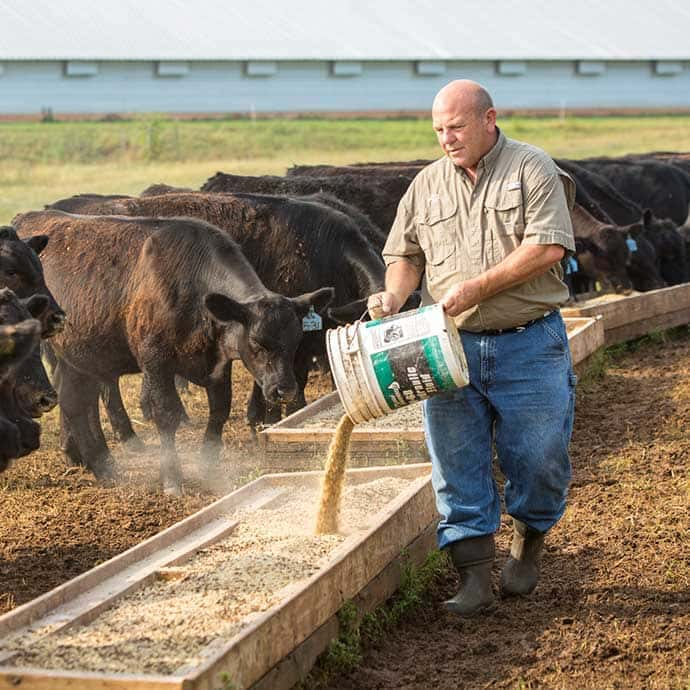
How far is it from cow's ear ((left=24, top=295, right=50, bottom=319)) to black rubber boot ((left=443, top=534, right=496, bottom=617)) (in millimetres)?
2984

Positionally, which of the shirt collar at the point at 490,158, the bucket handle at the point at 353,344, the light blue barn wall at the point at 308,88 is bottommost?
the bucket handle at the point at 353,344

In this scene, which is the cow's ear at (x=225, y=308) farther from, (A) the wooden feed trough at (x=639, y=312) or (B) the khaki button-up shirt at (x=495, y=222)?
(A) the wooden feed trough at (x=639, y=312)

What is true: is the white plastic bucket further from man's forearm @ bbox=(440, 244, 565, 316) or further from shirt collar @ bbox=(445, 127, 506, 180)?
shirt collar @ bbox=(445, 127, 506, 180)

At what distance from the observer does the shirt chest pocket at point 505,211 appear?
247 inches

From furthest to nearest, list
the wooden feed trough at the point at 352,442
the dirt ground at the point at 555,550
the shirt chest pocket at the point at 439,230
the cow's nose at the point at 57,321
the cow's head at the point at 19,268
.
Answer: the cow's head at the point at 19,268 < the cow's nose at the point at 57,321 < the wooden feed trough at the point at 352,442 < the shirt chest pocket at the point at 439,230 < the dirt ground at the point at 555,550

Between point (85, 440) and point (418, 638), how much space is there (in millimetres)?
4892

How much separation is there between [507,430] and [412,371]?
757mm

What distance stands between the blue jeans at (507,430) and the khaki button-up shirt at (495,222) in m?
0.15

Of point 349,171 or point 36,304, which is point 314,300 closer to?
point 36,304

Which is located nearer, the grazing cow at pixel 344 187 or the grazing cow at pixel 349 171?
the grazing cow at pixel 344 187

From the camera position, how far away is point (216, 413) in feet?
34.4

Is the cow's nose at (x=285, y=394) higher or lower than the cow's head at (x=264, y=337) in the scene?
lower
